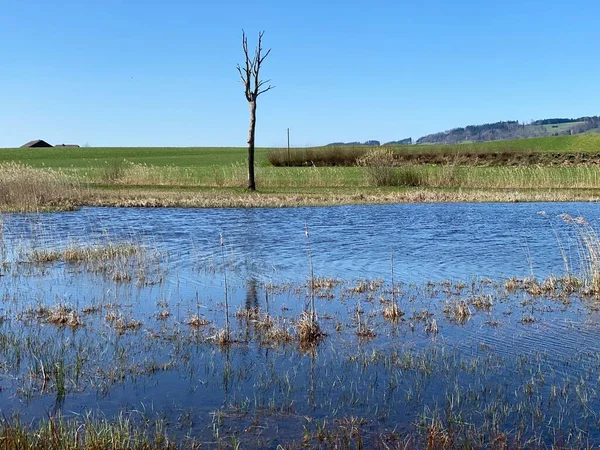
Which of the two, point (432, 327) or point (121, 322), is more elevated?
point (121, 322)

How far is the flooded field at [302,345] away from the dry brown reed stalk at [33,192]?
10.4m

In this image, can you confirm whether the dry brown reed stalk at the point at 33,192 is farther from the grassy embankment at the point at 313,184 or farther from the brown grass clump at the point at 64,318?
the brown grass clump at the point at 64,318

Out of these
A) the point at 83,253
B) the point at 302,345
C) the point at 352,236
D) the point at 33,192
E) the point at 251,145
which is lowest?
the point at 302,345

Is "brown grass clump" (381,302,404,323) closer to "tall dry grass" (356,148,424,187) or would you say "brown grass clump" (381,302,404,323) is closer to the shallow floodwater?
the shallow floodwater

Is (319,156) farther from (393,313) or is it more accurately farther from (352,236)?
(393,313)

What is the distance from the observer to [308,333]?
8.98 m

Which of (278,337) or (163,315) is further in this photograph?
(163,315)

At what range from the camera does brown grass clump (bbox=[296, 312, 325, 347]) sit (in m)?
8.95

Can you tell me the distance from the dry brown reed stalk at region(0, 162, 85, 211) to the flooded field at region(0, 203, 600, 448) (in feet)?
34.3

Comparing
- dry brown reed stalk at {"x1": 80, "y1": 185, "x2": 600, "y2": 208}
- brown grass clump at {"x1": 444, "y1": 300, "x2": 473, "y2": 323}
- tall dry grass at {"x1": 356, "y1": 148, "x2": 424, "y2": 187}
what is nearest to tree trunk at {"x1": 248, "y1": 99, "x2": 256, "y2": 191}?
dry brown reed stalk at {"x1": 80, "y1": 185, "x2": 600, "y2": 208}

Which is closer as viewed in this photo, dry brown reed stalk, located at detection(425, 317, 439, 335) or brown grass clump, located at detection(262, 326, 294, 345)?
brown grass clump, located at detection(262, 326, 294, 345)

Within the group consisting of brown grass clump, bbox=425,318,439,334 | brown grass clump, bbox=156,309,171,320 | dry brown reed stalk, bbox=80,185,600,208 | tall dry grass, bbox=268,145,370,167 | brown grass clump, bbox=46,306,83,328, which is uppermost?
tall dry grass, bbox=268,145,370,167

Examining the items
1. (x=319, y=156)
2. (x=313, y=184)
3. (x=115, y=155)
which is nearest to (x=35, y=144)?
(x=115, y=155)

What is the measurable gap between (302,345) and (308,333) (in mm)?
219
